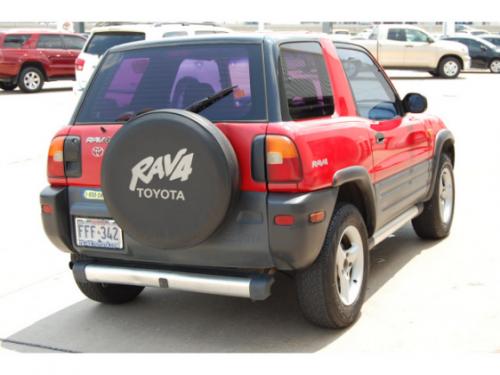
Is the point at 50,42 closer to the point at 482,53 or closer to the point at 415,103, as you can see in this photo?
the point at 482,53

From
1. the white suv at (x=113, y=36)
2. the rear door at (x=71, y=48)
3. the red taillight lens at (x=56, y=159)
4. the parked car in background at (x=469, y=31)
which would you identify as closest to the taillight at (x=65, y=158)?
the red taillight lens at (x=56, y=159)

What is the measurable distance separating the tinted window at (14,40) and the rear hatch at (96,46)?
671 centimetres

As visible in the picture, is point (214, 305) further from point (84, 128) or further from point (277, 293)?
point (84, 128)

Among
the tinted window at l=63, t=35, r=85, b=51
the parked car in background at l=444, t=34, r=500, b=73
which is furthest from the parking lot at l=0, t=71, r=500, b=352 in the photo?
the parked car in background at l=444, t=34, r=500, b=73

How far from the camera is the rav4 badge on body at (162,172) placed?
12.6 ft

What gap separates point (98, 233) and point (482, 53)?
27675 mm

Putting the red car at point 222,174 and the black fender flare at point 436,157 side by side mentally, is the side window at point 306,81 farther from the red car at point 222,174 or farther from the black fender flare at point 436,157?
the black fender flare at point 436,157

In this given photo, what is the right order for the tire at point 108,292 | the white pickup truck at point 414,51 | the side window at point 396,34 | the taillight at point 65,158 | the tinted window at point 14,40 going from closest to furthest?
1. the taillight at point 65,158
2. the tire at point 108,292
3. the tinted window at point 14,40
4. the white pickup truck at point 414,51
5. the side window at point 396,34

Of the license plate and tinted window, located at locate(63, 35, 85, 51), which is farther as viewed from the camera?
tinted window, located at locate(63, 35, 85, 51)

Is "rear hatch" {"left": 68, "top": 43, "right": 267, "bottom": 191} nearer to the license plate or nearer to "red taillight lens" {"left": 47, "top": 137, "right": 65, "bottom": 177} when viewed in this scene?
"red taillight lens" {"left": 47, "top": 137, "right": 65, "bottom": 177}

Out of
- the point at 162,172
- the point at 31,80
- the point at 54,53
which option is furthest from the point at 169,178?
the point at 54,53

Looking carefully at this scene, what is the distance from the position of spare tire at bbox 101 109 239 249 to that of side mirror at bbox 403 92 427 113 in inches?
87.5

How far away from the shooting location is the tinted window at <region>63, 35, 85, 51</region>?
76.7ft

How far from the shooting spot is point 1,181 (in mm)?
9227
